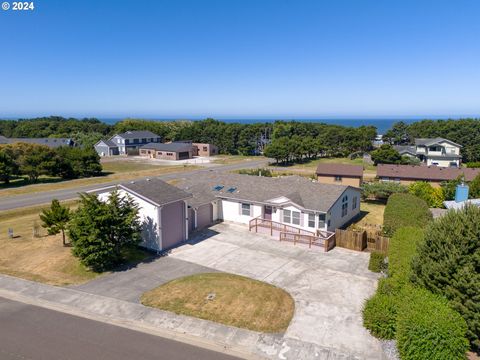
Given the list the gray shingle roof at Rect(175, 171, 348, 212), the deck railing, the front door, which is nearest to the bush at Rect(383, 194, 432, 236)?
the deck railing

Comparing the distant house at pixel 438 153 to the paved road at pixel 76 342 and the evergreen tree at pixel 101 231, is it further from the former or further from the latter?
the paved road at pixel 76 342

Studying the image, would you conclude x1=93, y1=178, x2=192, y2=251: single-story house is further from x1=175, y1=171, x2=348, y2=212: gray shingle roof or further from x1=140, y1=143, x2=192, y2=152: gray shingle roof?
x1=140, y1=143, x2=192, y2=152: gray shingle roof

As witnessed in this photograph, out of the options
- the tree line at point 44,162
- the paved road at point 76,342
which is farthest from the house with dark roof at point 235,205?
the tree line at point 44,162

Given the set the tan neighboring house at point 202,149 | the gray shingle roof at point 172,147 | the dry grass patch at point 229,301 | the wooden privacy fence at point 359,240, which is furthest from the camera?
the tan neighboring house at point 202,149

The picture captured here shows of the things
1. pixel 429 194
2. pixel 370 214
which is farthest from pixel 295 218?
pixel 429 194

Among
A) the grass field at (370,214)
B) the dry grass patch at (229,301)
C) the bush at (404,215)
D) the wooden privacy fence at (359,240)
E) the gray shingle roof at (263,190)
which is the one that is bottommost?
the grass field at (370,214)

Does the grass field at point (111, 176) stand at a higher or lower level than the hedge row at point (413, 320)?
lower

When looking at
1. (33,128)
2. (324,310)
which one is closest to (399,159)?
(324,310)

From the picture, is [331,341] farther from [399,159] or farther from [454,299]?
[399,159]
